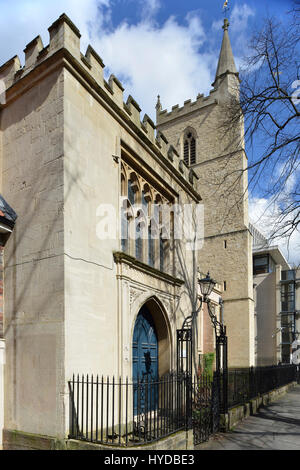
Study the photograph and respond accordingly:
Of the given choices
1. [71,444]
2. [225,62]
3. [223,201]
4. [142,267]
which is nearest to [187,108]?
[225,62]

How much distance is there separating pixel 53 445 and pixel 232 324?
26.7m

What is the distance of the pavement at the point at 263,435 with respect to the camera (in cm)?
862

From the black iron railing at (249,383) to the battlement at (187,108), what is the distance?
2538 centimetres

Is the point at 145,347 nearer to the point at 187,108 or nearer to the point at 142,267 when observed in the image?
the point at 142,267

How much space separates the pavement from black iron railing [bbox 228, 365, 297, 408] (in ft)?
2.26

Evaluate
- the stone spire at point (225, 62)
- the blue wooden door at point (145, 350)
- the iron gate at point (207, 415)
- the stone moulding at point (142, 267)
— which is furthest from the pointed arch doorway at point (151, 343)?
the stone spire at point (225, 62)

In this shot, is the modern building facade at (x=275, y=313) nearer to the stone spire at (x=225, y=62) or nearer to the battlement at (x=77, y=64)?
the stone spire at (x=225, y=62)

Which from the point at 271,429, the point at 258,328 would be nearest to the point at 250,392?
the point at 271,429

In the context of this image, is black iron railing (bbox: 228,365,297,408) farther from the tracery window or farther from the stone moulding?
the tracery window

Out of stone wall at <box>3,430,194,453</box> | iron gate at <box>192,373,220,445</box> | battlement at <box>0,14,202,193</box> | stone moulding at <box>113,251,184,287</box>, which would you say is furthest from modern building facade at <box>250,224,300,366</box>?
stone wall at <box>3,430,194,453</box>

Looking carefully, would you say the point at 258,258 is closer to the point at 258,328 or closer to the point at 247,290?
the point at 258,328

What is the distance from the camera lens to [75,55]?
8.44 metres

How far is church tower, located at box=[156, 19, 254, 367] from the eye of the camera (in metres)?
31.1

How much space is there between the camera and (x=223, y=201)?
1315 inches
